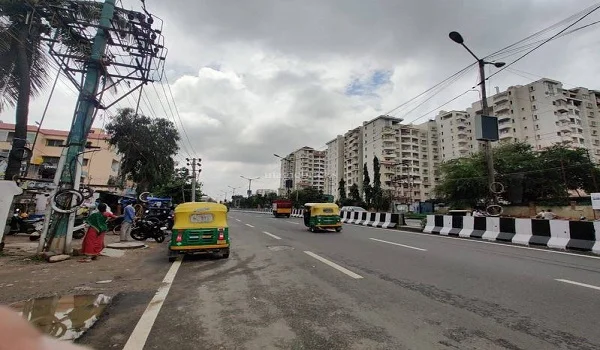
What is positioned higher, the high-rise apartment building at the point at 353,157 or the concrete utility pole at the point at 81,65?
the high-rise apartment building at the point at 353,157

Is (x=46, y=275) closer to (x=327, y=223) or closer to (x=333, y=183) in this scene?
(x=327, y=223)

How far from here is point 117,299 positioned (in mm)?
5859

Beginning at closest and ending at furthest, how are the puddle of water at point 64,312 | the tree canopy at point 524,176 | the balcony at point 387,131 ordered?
the puddle of water at point 64,312
the tree canopy at point 524,176
the balcony at point 387,131

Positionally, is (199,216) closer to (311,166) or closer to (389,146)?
(389,146)

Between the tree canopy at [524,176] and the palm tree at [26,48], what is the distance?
43.9 meters

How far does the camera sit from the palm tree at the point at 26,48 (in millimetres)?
11625

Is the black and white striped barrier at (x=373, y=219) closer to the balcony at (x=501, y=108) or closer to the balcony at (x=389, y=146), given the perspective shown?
A: the balcony at (x=501, y=108)

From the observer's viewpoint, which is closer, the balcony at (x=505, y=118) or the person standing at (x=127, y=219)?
the person standing at (x=127, y=219)

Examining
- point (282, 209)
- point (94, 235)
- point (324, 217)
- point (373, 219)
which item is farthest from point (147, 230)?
point (282, 209)

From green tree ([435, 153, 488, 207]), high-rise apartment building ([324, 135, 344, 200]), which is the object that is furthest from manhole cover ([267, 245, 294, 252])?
high-rise apartment building ([324, 135, 344, 200])

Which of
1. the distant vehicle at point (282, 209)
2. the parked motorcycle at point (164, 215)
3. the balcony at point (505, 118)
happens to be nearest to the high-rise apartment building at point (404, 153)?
the balcony at point (505, 118)

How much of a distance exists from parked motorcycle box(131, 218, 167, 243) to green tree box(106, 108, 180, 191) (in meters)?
19.6

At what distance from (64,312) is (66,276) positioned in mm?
3205

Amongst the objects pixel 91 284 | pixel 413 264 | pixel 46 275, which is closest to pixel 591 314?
pixel 413 264
